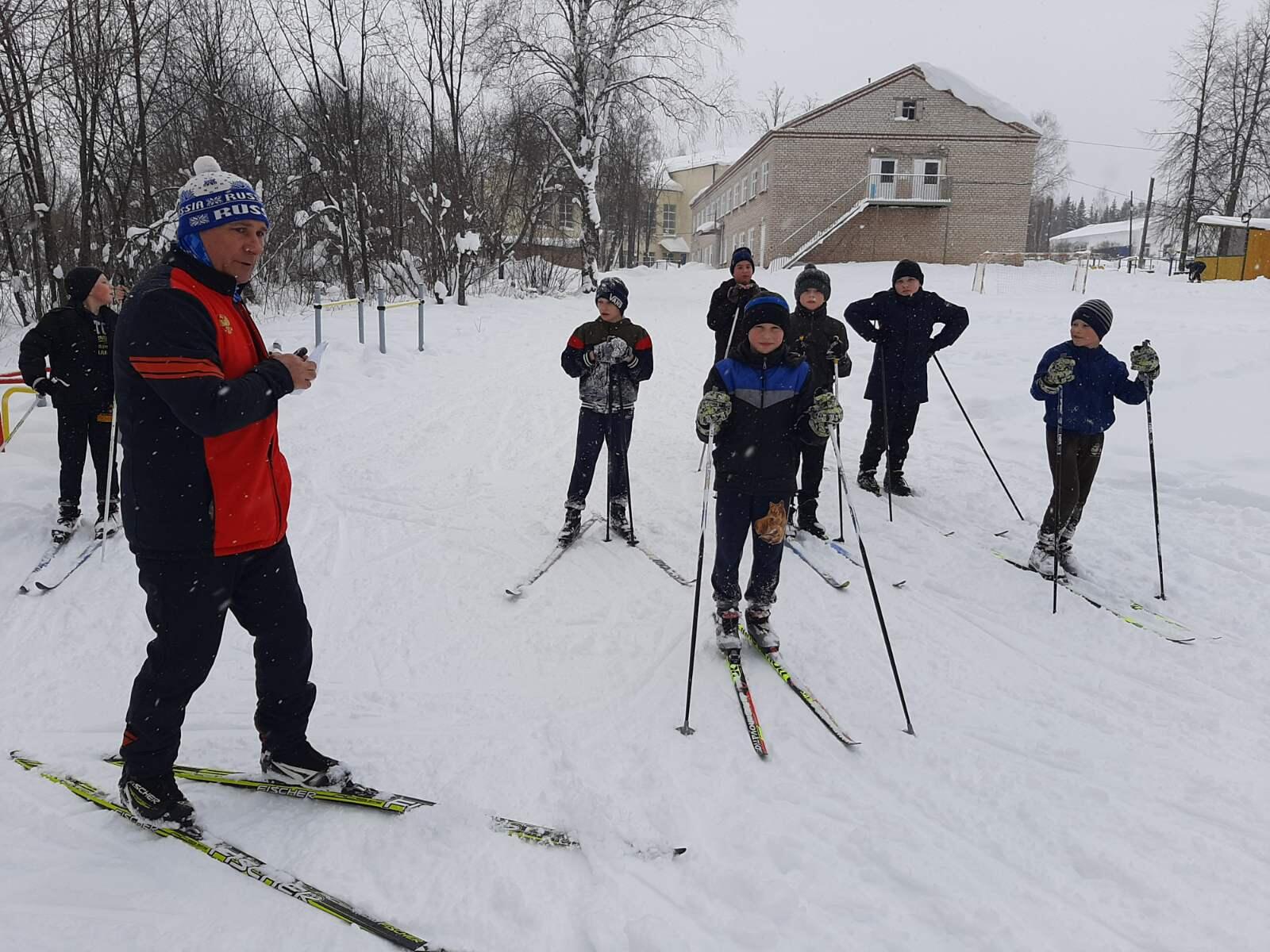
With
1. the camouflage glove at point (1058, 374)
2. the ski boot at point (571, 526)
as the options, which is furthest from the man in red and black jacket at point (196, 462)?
the camouflage glove at point (1058, 374)

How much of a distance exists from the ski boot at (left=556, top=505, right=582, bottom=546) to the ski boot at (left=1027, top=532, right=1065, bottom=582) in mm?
3137

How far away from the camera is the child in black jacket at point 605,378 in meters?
4.93

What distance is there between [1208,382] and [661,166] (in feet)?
194

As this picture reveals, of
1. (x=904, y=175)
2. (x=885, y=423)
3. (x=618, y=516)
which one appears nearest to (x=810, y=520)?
(x=885, y=423)

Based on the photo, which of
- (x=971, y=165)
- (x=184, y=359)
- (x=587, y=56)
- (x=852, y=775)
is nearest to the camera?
(x=184, y=359)

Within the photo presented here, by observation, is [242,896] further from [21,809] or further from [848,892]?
[848,892]

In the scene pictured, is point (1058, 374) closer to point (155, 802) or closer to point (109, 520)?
point (155, 802)

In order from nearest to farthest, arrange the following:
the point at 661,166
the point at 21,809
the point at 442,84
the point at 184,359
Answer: the point at 184,359 → the point at 21,809 → the point at 442,84 → the point at 661,166

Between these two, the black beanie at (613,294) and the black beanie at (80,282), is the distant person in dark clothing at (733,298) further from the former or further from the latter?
the black beanie at (80,282)

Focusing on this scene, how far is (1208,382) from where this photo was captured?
807 cm

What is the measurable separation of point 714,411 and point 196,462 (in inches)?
83.3

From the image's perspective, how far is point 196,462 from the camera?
2213 millimetres

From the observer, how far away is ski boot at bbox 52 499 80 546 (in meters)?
5.00

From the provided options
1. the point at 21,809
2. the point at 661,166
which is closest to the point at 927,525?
the point at 21,809
